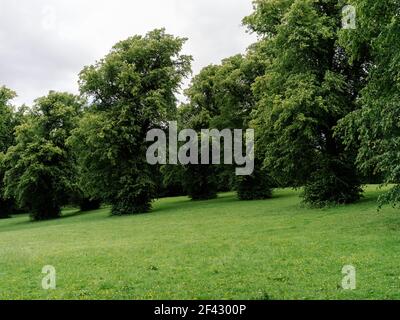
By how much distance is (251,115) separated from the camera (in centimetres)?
3959

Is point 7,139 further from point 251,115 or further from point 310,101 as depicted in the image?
point 310,101

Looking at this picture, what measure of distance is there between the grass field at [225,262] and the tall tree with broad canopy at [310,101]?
7289 millimetres

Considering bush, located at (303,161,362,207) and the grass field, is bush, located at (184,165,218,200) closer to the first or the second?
bush, located at (303,161,362,207)

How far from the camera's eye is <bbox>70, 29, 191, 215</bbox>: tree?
4169 cm

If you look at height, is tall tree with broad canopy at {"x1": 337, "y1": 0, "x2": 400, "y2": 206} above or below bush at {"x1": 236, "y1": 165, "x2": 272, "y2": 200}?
above

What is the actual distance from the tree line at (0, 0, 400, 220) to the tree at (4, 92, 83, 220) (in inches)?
6.0

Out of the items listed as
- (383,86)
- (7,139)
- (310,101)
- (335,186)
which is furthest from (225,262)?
(7,139)

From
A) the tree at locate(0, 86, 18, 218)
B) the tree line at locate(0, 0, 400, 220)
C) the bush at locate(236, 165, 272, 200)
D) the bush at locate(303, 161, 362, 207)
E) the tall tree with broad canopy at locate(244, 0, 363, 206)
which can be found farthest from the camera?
the tree at locate(0, 86, 18, 218)

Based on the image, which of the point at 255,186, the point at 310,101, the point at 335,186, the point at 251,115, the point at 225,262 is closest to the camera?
the point at 225,262

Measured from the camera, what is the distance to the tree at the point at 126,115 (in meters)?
41.7

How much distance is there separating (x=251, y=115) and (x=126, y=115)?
1171 cm

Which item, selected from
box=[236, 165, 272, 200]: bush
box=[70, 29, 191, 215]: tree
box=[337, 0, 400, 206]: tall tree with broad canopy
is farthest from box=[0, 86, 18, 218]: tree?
box=[337, 0, 400, 206]: tall tree with broad canopy

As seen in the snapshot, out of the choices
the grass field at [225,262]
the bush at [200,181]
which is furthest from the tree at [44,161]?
the grass field at [225,262]

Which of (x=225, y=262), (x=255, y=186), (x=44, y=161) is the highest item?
(x=44, y=161)
